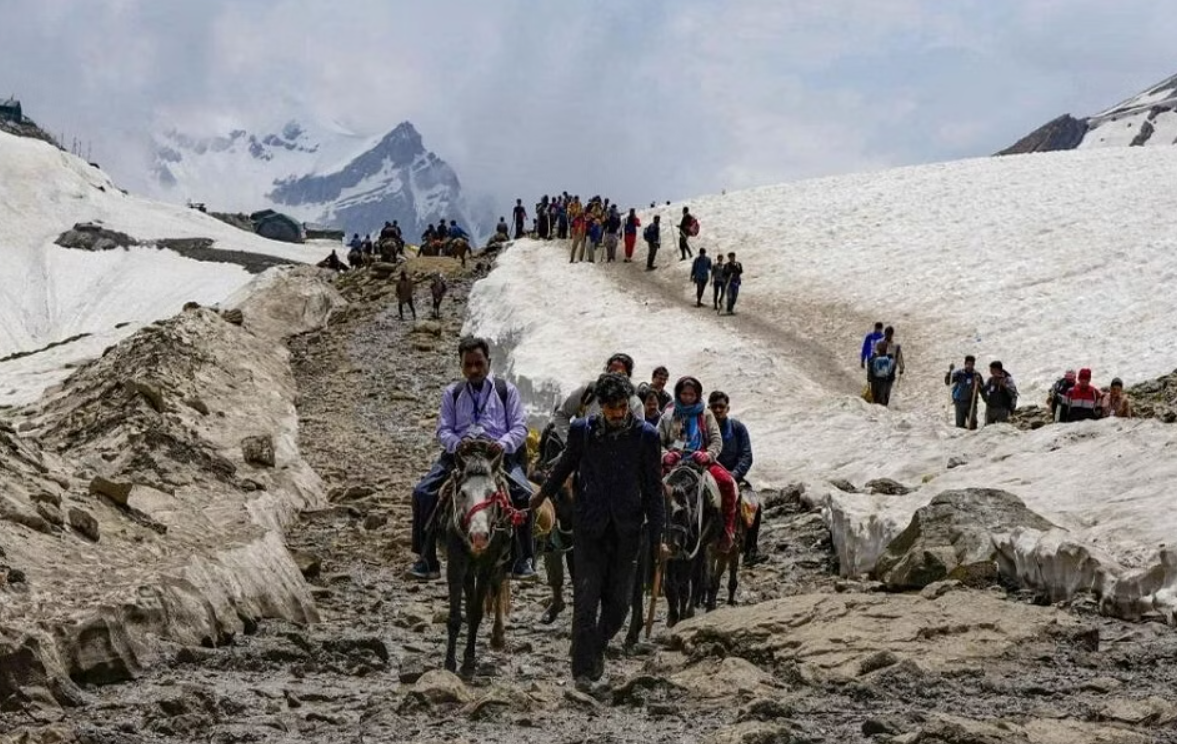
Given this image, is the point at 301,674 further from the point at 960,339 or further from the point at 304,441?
the point at 960,339

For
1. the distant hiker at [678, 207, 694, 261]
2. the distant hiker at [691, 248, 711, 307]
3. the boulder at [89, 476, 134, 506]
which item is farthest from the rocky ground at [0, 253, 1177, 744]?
the distant hiker at [678, 207, 694, 261]

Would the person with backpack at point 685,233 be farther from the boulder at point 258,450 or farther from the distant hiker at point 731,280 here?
the boulder at point 258,450

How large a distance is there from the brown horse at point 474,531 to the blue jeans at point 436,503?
0.17 meters

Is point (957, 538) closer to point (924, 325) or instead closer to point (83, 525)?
point (83, 525)

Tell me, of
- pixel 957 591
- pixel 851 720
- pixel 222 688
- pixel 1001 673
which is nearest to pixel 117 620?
pixel 222 688

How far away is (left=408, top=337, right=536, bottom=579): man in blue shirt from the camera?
35.0 feet

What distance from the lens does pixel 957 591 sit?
11414mm

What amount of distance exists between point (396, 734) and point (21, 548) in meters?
3.85

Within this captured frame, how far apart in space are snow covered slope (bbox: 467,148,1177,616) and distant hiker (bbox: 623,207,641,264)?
1.32 meters

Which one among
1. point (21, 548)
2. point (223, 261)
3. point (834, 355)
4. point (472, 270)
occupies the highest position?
point (223, 261)

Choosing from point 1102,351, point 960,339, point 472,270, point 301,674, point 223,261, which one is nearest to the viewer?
point 301,674

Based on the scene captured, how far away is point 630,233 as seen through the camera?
45.0m

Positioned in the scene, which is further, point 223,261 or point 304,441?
point 223,261

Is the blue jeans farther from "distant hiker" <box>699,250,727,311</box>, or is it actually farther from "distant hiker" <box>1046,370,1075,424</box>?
"distant hiker" <box>699,250,727,311</box>
